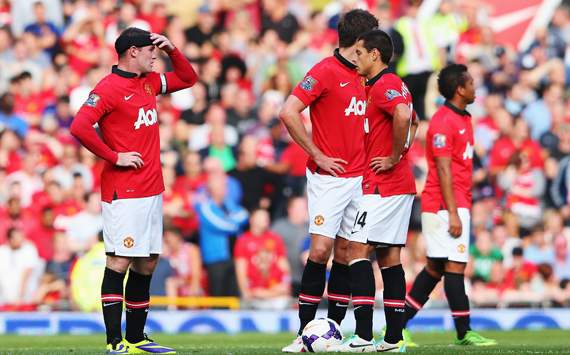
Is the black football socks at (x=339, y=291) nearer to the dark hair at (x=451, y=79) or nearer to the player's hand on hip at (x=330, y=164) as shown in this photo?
the player's hand on hip at (x=330, y=164)

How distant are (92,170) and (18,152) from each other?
119 centimetres

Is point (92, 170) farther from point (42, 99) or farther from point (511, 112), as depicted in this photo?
point (511, 112)

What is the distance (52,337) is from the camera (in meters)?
15.9

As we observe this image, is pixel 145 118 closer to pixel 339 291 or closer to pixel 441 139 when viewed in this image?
pixel 339 291

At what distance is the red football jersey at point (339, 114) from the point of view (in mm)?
11016

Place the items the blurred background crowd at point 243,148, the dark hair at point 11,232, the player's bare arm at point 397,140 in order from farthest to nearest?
the blurred background crowd at point 243,148 < the dark hair at point 11,232 < the player's bare arm at point 397,140

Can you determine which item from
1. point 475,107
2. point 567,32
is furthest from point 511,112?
point 567,32

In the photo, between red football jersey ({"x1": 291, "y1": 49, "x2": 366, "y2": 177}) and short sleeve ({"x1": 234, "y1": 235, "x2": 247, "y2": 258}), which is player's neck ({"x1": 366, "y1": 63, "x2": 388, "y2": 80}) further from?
short sleeve ({"x1": 234, "y1": 235, "x2": 247, "y2": 258})

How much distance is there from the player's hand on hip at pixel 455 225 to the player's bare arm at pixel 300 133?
92.5 inches

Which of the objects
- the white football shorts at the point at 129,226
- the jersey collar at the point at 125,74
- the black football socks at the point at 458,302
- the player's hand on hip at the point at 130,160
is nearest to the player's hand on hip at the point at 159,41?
the jersey collar at the point at 125,74

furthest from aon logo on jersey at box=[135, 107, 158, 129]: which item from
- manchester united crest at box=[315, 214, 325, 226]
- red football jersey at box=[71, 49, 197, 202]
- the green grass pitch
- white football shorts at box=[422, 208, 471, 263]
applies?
white football shorts at box=[422, 208, 471, 263]

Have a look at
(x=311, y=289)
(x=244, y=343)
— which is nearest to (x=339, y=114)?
(x=311, y=289)

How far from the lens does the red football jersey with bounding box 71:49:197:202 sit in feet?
35.5

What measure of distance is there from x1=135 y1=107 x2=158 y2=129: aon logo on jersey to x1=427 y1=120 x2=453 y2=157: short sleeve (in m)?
3.22
